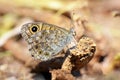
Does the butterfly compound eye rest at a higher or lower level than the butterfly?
higher

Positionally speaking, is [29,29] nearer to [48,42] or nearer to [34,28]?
[34,28]

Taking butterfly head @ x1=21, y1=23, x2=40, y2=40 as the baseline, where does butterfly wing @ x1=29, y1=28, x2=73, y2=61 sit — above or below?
below

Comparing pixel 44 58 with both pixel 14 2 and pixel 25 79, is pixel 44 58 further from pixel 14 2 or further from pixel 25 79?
pixel 14 2

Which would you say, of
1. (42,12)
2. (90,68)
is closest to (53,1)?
(42,12)

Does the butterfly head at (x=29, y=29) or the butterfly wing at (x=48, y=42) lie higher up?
the butterfly head at (x=29, y=29)

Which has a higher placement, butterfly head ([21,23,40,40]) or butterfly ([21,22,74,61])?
butterfly head ([21,23,40,40])

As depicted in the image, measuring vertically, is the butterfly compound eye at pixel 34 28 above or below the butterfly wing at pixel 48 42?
above

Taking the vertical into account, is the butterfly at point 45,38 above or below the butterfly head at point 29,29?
below

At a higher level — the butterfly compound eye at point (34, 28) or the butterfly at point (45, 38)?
the butterfly compound eye at point (34, 28)

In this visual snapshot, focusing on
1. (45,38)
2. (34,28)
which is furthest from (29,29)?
(45,38)
